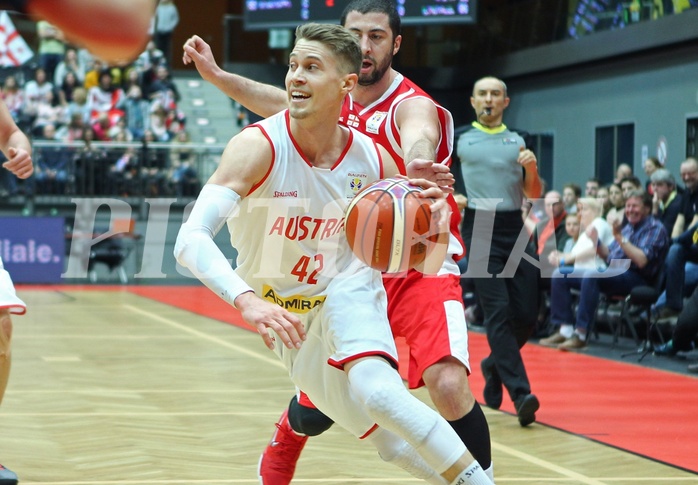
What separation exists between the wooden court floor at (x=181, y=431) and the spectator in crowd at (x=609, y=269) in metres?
3.04

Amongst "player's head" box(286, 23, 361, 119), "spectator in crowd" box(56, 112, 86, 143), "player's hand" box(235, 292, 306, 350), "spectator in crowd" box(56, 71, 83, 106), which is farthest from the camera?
"spectator in crowd" box(56, 71, 83, 106)

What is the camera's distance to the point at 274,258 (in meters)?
3.98

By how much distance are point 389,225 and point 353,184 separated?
1.45ft

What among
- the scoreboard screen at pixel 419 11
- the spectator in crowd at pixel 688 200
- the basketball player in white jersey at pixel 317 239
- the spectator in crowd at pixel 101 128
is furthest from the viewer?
the spectator in crowd at pixel 101 128

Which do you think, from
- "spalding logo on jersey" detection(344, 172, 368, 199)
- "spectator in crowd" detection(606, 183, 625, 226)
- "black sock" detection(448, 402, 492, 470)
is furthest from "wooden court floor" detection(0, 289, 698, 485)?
"spectator in crowd" detection(606, 183, 625, 226)

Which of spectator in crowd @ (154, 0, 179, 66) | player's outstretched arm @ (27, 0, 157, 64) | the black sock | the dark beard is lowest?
the black sock

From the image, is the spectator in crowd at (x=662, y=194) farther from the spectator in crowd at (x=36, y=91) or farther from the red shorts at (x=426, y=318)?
the spectator in crowd at (x=36, y=91)

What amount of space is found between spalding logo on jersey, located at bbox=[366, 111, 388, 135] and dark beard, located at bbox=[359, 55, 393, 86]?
0.14m

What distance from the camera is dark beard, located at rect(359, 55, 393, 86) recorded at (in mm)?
4531

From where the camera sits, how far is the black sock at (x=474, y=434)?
4133 mm

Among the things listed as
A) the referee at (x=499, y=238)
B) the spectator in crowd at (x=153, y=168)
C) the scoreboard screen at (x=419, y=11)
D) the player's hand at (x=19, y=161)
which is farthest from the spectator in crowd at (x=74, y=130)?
the player's hand at (x=19, y=161)

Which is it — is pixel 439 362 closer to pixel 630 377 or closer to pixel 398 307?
pixel 398 307

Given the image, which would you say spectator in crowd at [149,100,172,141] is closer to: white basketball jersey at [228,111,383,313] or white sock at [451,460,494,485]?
white basketball jersey at [228,111,383,313]

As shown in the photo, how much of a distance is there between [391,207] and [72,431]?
10.1 ft
